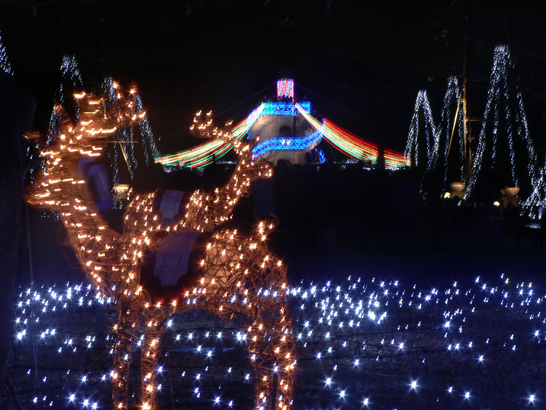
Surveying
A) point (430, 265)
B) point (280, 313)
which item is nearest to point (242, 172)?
point (280, 313)

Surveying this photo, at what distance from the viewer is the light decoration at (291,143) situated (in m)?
23.4

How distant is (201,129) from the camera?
12.5 ft

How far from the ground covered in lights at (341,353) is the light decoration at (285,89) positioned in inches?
711

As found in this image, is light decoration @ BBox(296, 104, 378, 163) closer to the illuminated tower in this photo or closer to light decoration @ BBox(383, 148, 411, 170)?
the illuminated tower

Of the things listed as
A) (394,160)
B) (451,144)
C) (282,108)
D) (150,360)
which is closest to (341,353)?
(150,360)

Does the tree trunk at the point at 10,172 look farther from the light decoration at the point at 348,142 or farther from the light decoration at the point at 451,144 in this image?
the light decoration at the point at 348,142

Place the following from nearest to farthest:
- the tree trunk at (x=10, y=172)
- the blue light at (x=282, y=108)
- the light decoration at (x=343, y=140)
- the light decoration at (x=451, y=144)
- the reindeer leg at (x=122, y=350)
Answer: the tree trunk at (x=10, y=172) → the reindeer leg at (x=122, y=350) → the light decoration at (x=451, y=144) → the light decoration at (x=343, y=140) → the blue light at (x=282, y=108)

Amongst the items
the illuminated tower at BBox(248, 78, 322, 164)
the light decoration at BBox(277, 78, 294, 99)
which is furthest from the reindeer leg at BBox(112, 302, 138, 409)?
the light decoration at BBox(277, 78, 294, 99)

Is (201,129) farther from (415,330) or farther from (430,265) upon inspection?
(430,265)

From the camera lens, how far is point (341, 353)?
189 inches

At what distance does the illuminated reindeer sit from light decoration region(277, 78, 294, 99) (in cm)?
2151

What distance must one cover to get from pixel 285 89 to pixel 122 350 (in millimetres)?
22605

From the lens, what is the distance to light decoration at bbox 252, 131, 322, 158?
76.7 feet

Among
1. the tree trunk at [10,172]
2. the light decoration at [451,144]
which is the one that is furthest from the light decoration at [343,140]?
the tree trunk at [10,172]
